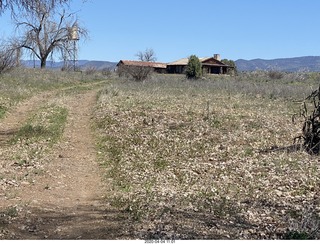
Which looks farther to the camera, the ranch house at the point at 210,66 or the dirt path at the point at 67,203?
the ranch house at the point at 210,66

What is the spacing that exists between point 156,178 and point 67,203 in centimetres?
206

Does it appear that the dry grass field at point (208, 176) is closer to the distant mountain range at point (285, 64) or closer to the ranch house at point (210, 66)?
the distant mountain range at point (285, 64)

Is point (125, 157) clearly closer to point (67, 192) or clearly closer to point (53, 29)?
point (67, 192)

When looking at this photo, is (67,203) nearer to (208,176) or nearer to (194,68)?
(208,176)

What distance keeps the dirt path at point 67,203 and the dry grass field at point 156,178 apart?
2 cm

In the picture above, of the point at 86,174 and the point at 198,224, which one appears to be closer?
the point at 198,224

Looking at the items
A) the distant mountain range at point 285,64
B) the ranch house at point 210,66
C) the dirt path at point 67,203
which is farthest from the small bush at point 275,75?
the dirt path at point 67,203

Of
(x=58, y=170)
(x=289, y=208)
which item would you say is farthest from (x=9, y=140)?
(x=289, y=208)

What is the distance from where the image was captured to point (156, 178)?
824 cm

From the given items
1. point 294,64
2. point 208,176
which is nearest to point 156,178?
point 208,176

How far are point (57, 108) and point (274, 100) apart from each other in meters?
12.0

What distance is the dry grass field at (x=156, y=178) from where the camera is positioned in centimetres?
557

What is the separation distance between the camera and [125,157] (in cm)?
992

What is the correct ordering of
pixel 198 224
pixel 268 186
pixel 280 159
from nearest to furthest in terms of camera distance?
pixel 198 224 < pixel 268 186 < pixel 280 159
